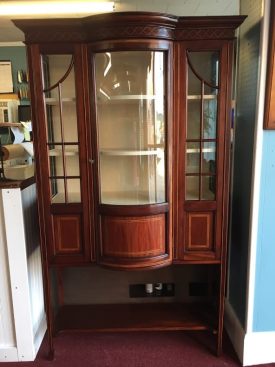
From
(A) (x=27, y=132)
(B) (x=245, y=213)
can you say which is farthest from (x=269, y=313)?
(A) (x=27, y=132)

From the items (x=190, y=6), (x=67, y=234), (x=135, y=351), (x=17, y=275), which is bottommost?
(x=135, y=351)

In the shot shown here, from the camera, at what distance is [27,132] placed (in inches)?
106

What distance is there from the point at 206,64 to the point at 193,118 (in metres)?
0.29

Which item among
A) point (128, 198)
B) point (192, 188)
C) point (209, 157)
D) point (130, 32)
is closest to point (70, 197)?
point (128, 198)

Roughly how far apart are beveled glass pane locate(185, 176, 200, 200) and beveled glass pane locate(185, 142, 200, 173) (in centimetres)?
5

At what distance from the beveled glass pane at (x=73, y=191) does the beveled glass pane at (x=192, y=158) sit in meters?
0.61

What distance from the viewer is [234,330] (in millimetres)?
1977

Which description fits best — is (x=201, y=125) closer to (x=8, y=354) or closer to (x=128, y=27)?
(x=128, y=27)

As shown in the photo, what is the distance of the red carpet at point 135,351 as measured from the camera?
6.03 feet

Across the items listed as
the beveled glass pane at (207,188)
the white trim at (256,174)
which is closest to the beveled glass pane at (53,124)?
the beveled glass pane at (207,188)

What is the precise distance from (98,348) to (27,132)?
5.98 feet

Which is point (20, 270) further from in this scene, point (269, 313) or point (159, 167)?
point (269, 313)

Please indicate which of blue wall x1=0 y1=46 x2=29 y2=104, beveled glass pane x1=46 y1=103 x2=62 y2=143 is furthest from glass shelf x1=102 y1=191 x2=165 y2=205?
blue wall x1=0 y1=46 x2=29 y2=104

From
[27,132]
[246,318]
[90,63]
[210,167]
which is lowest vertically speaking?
[246,318]
